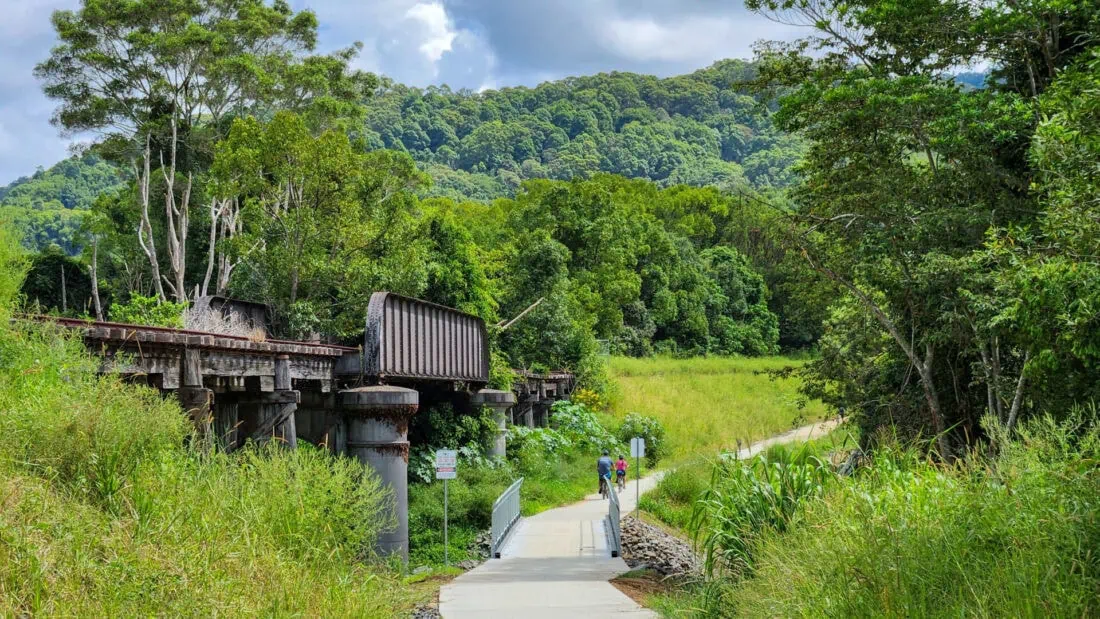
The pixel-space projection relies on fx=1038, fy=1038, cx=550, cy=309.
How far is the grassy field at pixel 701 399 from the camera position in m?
44.8

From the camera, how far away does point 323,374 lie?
19.1 metres

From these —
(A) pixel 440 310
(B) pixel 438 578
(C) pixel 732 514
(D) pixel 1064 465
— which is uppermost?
(A) pixel 440 310

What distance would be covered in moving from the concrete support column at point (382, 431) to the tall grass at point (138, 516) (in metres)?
8.18

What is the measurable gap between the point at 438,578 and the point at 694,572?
200 inches

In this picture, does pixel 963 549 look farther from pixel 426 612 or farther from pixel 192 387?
pixel 192 387

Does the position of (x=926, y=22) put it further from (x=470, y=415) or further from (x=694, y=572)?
(x=470, y=415)

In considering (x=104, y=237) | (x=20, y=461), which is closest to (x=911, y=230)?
(x=20, y=461)

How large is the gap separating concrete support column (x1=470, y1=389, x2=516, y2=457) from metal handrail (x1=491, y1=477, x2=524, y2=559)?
186 inches

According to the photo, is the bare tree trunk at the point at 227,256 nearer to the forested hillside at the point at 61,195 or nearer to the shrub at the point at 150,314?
the shrub at the point at 150,314

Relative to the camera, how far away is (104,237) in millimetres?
50188

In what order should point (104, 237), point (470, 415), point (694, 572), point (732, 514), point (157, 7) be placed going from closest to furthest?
1. point (732, 514)
2. point (694, 572)
3. point (470, 415)
4. point (157, 7)
5. point (104, 237)

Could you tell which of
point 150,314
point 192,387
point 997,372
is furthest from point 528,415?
point 192,387

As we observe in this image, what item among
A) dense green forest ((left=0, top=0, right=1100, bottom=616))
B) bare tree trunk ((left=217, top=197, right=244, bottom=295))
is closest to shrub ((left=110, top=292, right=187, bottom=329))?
dense green forest ((left=0, top=0, right=1100, bottom=616))

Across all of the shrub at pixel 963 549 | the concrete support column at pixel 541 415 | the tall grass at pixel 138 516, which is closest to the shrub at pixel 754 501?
the shrub at pixel 963 549
